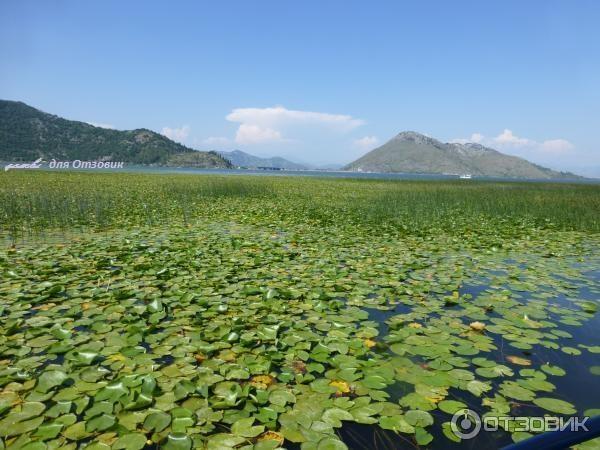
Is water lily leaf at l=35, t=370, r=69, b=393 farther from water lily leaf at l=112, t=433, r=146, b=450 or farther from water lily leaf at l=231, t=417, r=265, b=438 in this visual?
water lily leaf at l=231, t=417, r=265, b=438

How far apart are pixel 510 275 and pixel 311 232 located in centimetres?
→ 502

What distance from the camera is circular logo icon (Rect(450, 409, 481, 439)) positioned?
7.63 feet

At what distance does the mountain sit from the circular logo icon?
→ 6878 inches

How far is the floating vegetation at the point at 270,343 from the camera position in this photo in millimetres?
2332

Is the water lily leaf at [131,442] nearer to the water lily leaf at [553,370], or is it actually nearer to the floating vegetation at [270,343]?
the floating vegetation at [270,343]

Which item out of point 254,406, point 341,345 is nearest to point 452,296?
point 341,345

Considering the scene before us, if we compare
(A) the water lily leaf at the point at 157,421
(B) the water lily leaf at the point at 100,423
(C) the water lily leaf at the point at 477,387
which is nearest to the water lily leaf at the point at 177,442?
(A) the water lily leaf at the point at 157,421

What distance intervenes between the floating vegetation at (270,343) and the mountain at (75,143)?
170517 millimetres

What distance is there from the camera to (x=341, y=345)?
3.42 m

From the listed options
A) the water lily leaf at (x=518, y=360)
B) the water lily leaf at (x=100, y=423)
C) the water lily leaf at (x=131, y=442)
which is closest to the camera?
the water lily leaf at (x=131, y=442)

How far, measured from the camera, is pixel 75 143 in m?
162

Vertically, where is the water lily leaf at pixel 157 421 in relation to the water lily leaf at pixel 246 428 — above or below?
above

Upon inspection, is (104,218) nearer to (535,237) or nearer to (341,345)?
(341,345)

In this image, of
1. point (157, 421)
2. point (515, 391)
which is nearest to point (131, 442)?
point (157, 421)
